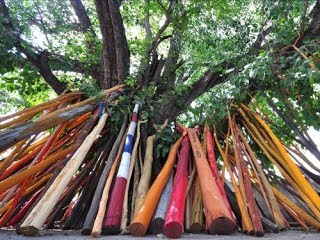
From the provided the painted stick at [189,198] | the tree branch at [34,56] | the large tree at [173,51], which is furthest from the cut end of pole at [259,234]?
the tree branch at [34,56]

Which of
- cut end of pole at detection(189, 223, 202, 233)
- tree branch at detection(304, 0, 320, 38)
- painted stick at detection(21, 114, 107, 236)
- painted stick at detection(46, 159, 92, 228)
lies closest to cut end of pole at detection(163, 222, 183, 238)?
cut end of pole at detection(189, 223, 202, 233)

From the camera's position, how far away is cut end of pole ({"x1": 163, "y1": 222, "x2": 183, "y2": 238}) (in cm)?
165

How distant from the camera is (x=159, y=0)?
3.74m

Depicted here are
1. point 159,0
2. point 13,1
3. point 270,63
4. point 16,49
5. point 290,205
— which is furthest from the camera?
point 13,1

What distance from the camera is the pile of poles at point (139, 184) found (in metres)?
1.81

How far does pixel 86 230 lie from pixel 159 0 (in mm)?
2875

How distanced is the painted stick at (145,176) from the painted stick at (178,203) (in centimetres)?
23

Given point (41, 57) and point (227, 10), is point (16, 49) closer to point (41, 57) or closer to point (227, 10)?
point (41, 57)

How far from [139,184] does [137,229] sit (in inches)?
25.7

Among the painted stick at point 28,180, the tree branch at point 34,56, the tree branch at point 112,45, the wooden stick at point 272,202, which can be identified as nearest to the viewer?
the wooden stick at point 272,202

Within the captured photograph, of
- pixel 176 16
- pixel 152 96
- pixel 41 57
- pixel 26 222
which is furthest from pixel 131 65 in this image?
pixel 26 222

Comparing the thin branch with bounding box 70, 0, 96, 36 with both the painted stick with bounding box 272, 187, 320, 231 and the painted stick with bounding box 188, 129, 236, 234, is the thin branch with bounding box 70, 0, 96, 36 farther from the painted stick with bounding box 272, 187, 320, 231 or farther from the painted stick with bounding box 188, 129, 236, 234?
the painted stick with bounding box 272, 187, 320, 231

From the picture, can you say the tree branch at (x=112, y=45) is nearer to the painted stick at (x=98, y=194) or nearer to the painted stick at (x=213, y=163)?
the painted stick at (x=98, y=194)

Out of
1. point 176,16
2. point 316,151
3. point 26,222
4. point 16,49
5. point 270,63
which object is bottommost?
point 26,222
